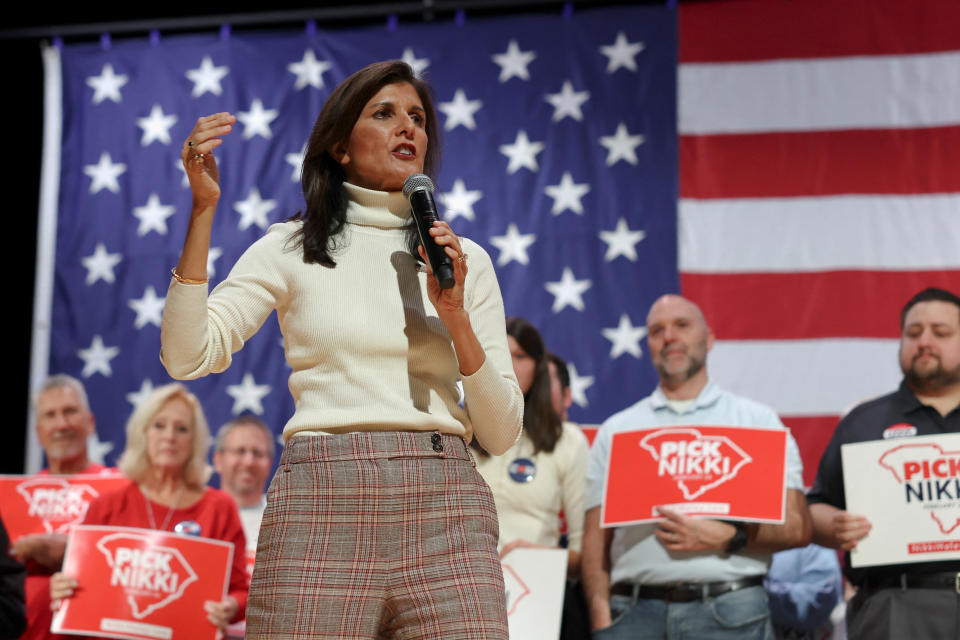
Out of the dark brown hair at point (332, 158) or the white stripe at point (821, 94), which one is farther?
the white stripe at point (821, 94)

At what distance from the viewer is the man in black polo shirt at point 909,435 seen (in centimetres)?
333

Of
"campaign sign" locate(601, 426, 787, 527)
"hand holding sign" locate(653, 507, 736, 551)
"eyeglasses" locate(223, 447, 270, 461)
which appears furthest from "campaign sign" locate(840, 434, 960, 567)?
"eyeglasses" locate(223, 447, 270, 461)

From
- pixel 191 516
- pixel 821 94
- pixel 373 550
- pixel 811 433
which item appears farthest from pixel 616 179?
pixel 373 550

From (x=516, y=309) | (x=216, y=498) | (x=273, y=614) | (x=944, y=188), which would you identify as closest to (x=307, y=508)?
(x=273, y=614)

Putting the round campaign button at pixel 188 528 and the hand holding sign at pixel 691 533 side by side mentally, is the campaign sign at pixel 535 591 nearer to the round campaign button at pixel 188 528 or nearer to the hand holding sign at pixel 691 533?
the hand holding sign at pixel 691 533

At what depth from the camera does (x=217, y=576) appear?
3.67 metres

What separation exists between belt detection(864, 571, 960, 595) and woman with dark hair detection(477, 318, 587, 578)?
1.05m

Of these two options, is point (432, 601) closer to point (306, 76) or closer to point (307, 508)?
point (307, 508)

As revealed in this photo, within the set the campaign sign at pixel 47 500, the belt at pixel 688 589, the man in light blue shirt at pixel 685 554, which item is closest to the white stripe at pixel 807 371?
the man in light blue shirt at pixel 685 554

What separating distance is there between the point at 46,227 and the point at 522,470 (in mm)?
3520

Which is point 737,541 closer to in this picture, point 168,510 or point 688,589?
point 688,589

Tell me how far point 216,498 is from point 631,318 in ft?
7.63

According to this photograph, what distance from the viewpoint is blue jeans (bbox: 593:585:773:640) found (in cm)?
347

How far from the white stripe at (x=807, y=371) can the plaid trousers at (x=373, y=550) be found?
12.5 ft
